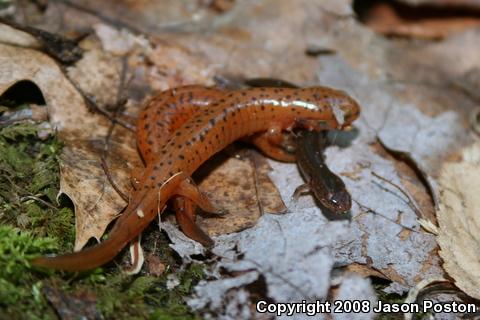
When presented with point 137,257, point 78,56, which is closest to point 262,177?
point 137,257

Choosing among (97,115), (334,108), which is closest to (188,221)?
(97,115)

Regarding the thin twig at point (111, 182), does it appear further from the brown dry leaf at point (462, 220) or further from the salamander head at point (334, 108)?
the brown dry leaf at point (462, 220)

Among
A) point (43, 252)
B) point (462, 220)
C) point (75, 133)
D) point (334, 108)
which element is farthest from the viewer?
point (334, 108)

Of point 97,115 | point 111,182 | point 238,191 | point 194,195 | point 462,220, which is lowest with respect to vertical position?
point 462,220

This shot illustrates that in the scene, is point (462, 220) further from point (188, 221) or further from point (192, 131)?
point (192, 131)

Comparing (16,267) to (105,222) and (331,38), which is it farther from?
(331,38)

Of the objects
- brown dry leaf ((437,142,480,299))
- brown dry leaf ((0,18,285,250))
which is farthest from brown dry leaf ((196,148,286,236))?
brown dry leaf ((437,142,480,299))

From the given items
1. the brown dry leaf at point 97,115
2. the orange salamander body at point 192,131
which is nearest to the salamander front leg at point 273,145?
the orange salamander body at point 192,131
